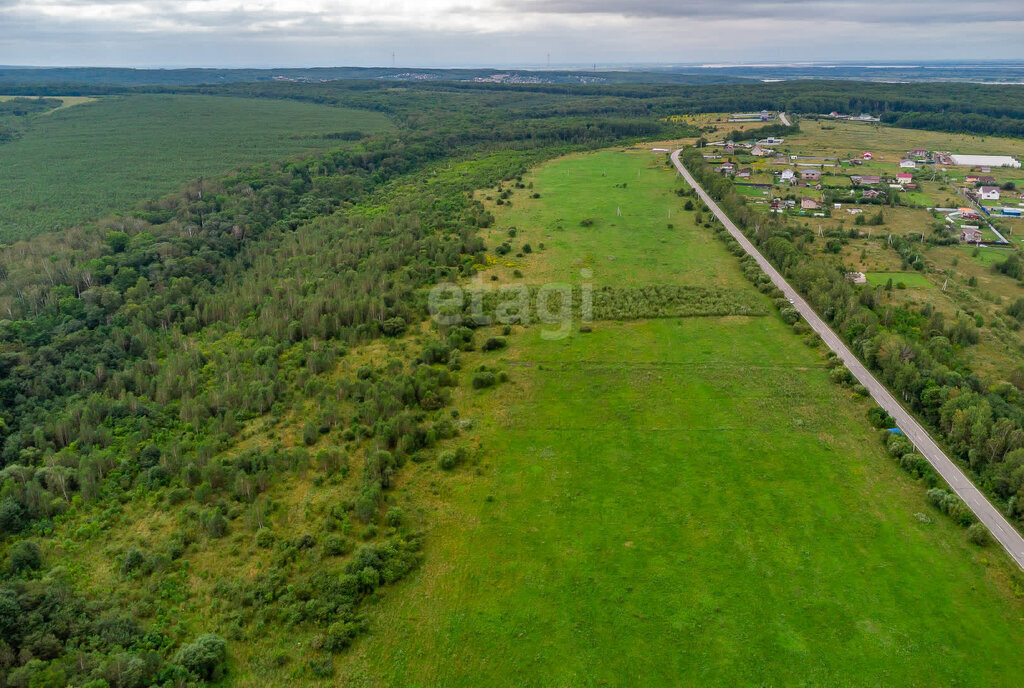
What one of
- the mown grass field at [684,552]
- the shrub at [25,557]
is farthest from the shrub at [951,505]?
the shrub at [25,557]

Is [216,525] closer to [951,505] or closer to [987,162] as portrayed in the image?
[951,505]

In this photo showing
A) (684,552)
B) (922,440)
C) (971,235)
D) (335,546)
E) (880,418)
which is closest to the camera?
Answer: (335,546)

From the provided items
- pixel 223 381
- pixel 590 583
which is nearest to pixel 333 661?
pixel 590 583

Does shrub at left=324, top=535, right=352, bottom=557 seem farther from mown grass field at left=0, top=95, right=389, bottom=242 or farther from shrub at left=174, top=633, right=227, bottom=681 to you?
mown grass field at left=0, top=95, right=389, bottom=242

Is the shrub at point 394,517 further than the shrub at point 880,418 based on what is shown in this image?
No

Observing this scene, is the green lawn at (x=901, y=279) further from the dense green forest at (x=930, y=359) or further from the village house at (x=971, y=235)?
the village house at (x=971, y=235)

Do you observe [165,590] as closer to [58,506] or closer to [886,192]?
[58,506]

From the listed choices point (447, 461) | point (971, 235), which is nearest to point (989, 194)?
point (971, 235)
